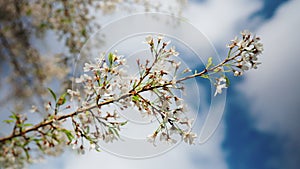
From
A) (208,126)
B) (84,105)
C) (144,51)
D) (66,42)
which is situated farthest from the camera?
(66,42)

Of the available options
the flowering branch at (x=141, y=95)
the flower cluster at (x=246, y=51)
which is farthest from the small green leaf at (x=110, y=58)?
the flower cluster at (x=246, y=51)

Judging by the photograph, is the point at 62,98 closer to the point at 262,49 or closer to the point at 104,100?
the point at 104,100

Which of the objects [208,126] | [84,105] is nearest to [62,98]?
[84,105]

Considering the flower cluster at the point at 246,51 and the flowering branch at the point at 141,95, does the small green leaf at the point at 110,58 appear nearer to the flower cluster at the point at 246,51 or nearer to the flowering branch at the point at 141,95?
the flowering branch at the point at 141,95

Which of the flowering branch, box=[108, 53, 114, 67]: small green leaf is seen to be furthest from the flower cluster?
box=[108, 53, 114, 67]: small green leaf

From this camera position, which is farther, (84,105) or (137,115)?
(137,115)

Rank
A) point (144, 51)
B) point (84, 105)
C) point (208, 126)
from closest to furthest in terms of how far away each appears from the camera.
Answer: point (84, 105)
point (208, 126)
point (144, 51)

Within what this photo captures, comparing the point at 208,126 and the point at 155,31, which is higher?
the point at 155,31

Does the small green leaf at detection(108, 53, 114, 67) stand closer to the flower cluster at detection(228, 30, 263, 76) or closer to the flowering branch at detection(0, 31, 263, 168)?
the flowering branch at detection(0, 31, 263, 168)

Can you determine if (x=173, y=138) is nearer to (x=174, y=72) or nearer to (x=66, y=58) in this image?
(x=174, y=72)

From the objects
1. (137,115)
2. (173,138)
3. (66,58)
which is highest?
(66,58)
